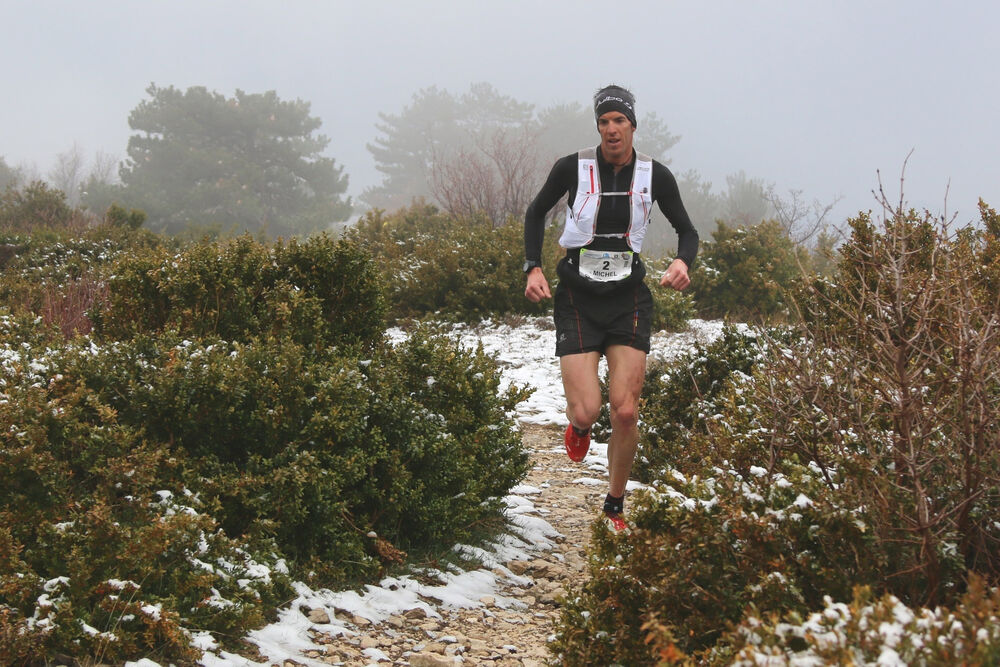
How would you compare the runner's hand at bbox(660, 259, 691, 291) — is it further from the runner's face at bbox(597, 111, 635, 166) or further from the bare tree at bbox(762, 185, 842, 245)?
the bare tree at bbox(762, 185, 842, 245)

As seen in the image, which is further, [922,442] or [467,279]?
[467,279]

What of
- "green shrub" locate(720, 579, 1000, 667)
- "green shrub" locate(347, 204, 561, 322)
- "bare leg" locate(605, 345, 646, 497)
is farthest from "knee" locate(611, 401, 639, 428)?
"green shrub" locate(347, 204, 561, 322)

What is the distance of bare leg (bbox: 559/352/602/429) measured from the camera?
411cm

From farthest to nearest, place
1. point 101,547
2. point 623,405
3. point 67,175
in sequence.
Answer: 1. point 67,175
2. point 623,405
3. point 101,547

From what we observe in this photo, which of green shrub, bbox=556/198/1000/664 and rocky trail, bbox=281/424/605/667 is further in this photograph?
rocky trail, bbox=281/424/605/667

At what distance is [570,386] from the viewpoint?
13.7 ft

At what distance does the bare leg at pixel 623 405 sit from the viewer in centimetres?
405

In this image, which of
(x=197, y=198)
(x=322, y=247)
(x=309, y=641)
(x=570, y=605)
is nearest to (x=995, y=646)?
(x=570, y=605)

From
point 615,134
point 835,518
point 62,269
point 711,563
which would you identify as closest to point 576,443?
point 615,134

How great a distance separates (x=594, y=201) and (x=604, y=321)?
1.97 ft

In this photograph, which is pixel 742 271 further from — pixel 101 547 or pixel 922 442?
pixel 101 547

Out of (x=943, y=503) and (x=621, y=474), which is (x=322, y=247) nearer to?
(x=621, y=474)

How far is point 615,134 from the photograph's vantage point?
4.11 meters

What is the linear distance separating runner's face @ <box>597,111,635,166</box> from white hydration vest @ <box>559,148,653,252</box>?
0.29 feet
